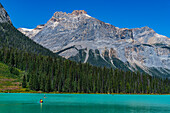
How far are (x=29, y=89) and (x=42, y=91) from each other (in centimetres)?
1019

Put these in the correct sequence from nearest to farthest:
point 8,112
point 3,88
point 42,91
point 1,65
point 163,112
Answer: point 8,112 < point 163,112 < point 3,88 < point 42,91 < point 1,65

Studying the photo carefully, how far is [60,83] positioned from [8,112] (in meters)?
130

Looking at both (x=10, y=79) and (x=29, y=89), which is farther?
(x=10, y=79)

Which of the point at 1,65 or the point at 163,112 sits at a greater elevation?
the point at 1,65

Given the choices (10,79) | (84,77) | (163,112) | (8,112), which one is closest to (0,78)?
(10,79)

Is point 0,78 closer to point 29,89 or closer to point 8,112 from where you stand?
point 29,89

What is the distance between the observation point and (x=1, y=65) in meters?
197

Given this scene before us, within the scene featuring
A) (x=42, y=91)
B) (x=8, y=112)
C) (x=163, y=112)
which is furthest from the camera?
(x=42, y=91)

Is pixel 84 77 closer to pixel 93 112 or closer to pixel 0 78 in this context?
pixel 0 78

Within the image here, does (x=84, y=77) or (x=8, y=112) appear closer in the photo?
(x=8, y=112)

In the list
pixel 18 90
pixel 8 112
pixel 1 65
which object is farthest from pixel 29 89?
pixel 8 112

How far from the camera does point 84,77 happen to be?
649 ft

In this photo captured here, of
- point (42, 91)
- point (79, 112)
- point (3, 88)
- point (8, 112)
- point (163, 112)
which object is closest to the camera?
point (8, 112)

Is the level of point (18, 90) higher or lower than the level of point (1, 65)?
lower
